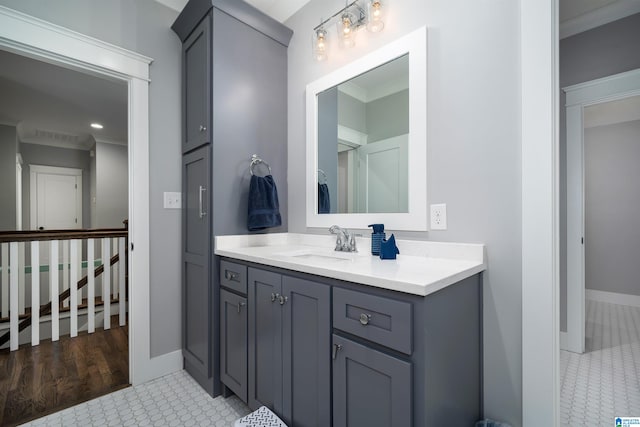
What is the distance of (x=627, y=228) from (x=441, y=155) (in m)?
3.93

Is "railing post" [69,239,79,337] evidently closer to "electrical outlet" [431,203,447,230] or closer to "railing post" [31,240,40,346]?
"railing post" [31,240,40,346]

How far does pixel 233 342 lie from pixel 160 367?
79 cm

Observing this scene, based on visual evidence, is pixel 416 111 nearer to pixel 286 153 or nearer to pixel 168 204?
pixel 286 153

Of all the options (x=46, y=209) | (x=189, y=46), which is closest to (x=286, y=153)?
(x=189, y=46)

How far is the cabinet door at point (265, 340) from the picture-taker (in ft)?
4.35

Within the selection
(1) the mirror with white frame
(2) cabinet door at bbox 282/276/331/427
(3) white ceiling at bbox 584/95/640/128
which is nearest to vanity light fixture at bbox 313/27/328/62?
(1) the mirror with white frame

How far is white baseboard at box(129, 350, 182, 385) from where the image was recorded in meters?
1.91

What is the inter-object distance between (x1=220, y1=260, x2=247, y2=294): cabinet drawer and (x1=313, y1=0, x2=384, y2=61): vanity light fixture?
146 cm

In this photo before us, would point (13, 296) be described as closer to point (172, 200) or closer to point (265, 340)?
point (172, 200)

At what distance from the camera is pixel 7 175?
4.20 metres

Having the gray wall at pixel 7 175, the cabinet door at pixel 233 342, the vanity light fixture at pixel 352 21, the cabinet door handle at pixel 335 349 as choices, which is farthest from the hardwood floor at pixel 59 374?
the gray wall at pixel 7 175

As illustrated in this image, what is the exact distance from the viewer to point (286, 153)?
2.18 meters

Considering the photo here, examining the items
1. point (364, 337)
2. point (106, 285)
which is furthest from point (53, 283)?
point (364, 337)

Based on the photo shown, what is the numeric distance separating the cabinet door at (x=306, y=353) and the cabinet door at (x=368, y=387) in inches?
2.3
